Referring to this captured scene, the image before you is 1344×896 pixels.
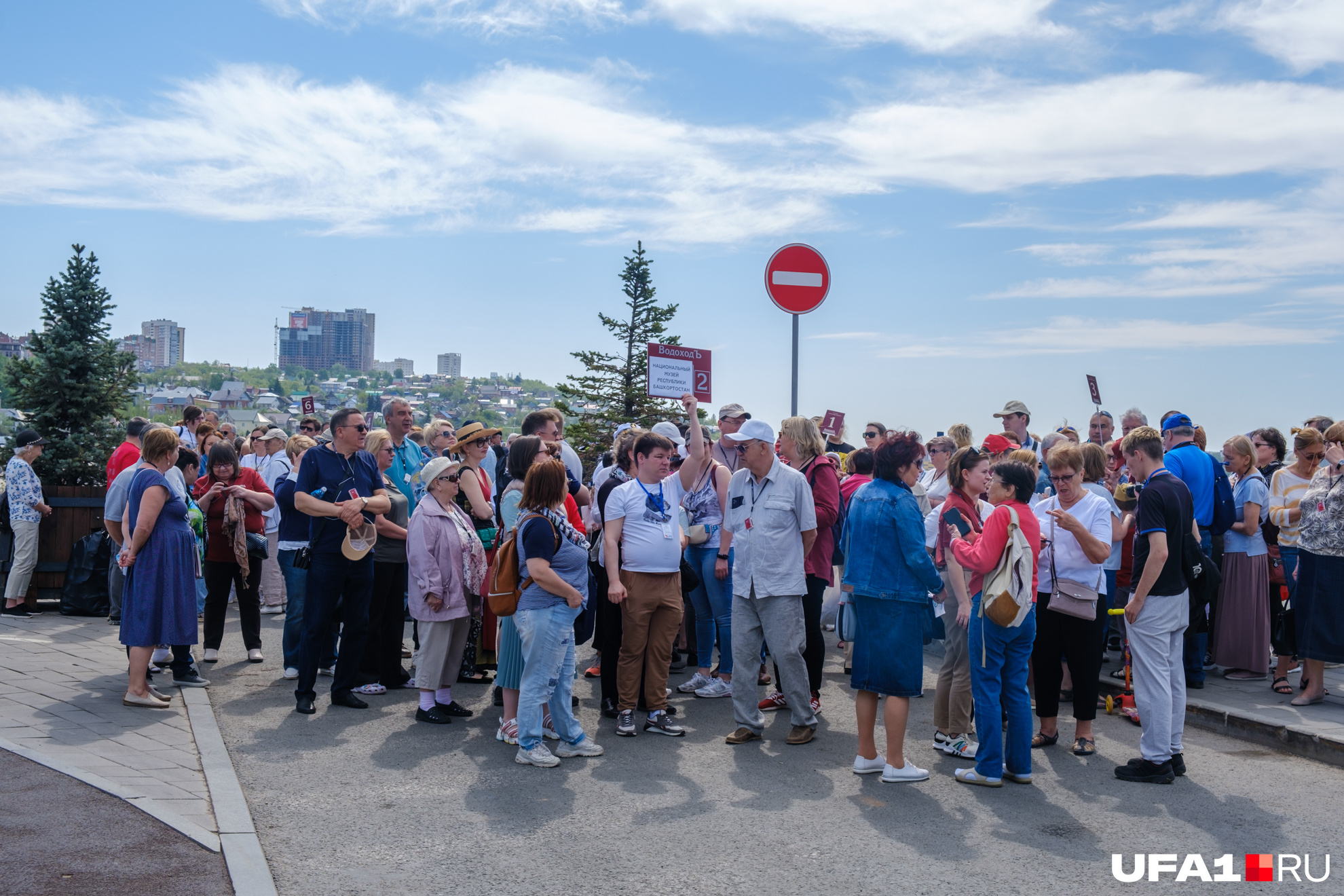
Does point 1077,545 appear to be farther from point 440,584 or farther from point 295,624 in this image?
point 295,624

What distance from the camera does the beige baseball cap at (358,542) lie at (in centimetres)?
725

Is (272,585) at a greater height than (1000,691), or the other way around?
(1000,691)

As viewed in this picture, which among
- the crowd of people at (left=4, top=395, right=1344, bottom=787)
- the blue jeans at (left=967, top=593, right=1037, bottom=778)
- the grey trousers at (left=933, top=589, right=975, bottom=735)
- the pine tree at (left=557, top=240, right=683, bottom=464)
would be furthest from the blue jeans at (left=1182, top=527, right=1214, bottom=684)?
the pine tree at (left=557, top=240, right=683, bottom=464)

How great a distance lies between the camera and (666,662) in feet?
22.4

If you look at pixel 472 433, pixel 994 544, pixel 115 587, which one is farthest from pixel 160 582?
pixel 994 544

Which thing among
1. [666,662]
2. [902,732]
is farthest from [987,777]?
[666,662]

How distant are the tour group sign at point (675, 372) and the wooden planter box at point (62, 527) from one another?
6.83 metres

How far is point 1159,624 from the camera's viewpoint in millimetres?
6035

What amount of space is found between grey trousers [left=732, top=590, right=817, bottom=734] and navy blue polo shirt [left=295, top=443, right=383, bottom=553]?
2.98 metres

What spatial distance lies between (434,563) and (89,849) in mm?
3103

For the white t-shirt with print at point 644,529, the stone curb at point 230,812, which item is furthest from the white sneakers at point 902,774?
the stone curb at point 230,812

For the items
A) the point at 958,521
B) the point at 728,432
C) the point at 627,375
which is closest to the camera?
the point at 958,521

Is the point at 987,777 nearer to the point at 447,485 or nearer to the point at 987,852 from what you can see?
the point at 987,852

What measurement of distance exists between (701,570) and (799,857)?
3.65 metres
